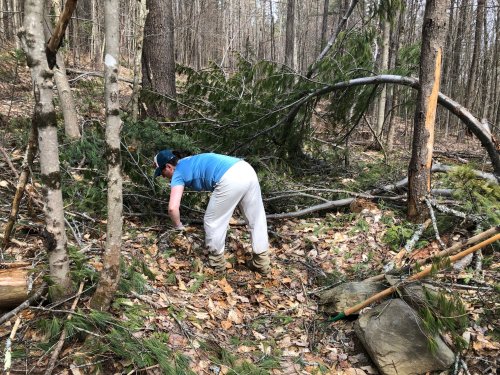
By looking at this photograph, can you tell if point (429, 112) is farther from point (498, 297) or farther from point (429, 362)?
point (429, 362)

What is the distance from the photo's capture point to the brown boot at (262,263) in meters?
4.53

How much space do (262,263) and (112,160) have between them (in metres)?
2.47

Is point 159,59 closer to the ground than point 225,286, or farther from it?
farther from it

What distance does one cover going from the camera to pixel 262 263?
4.55 m

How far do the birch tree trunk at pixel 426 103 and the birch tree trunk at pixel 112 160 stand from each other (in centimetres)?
401

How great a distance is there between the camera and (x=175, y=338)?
3.05 metres

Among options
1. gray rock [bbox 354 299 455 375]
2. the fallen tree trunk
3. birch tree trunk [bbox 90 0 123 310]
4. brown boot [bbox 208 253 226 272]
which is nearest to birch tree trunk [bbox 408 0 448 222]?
the fallen tree trunk

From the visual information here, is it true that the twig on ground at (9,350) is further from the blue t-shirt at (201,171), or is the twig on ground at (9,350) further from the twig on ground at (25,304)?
the blue t-shirt at (201,171)

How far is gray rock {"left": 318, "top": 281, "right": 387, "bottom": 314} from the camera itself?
3889 millimetres

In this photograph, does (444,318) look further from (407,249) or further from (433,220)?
(433,220)

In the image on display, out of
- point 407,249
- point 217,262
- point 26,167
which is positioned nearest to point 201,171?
point 217,262

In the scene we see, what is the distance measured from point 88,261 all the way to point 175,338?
A: 1.15 m

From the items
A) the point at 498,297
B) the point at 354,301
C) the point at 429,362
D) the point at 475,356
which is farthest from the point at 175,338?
the point at 498,297

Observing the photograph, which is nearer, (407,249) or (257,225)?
(257,225)
